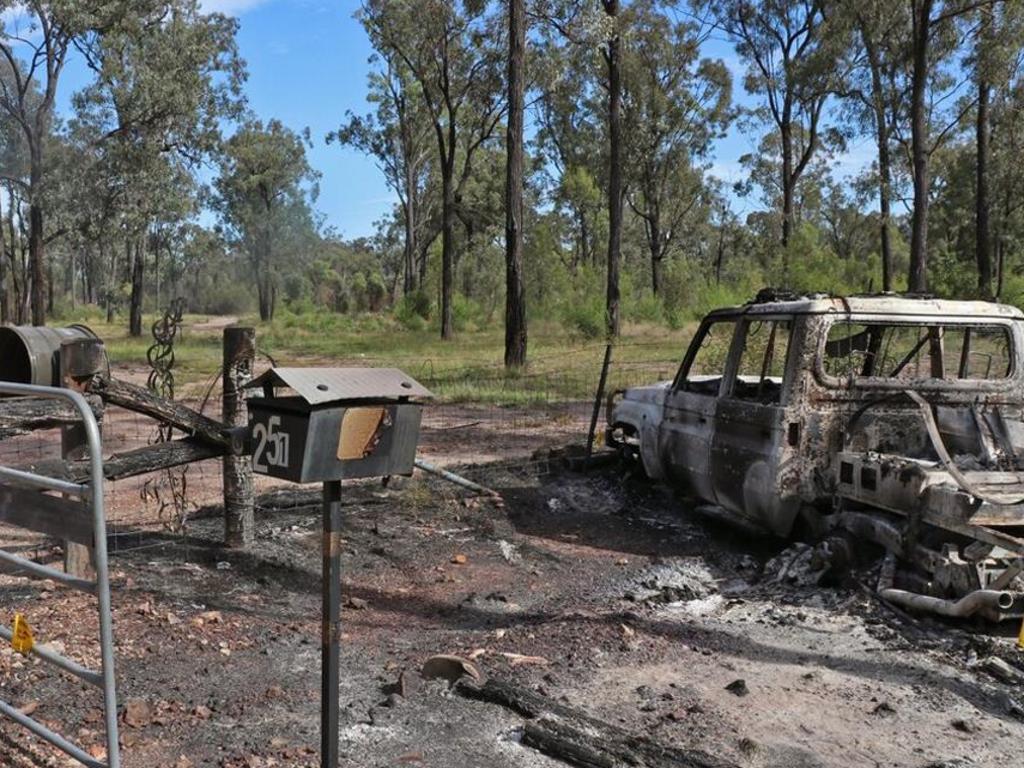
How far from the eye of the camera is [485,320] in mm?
40094

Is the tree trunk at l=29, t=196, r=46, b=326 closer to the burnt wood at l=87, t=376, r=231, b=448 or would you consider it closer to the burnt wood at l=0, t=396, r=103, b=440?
the burnt wood at l=0, t=396, r=103, b=440

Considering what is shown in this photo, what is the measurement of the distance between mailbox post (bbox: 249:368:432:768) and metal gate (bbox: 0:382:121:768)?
0.49m

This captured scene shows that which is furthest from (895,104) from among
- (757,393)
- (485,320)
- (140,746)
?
(140,746)

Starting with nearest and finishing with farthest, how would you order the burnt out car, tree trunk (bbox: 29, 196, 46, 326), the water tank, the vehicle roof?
the water tank < the burnt out car < the vehicle roof < tree trunk (bbox: 29, 196, 46, 326)

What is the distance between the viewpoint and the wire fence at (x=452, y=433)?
7070mm

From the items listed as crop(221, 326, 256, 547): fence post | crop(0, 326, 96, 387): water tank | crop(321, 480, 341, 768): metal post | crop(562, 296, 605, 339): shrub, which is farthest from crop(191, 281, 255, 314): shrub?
crop(321, 480, 341, 768): metal post

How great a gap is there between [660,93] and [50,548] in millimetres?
38804

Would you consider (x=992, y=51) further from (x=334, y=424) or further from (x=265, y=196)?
(x=265, y=196)

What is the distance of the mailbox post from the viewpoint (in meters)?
2.58

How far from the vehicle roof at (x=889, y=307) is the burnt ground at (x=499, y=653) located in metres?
1.61

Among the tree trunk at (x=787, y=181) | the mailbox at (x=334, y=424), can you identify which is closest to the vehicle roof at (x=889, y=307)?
the mailbox at (x=334, y=424)

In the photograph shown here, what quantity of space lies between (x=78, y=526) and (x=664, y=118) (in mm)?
42061

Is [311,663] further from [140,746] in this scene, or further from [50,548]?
[50,548]

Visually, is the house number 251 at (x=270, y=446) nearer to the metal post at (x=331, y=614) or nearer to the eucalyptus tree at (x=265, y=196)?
the metal post at (x=331, y=614)
